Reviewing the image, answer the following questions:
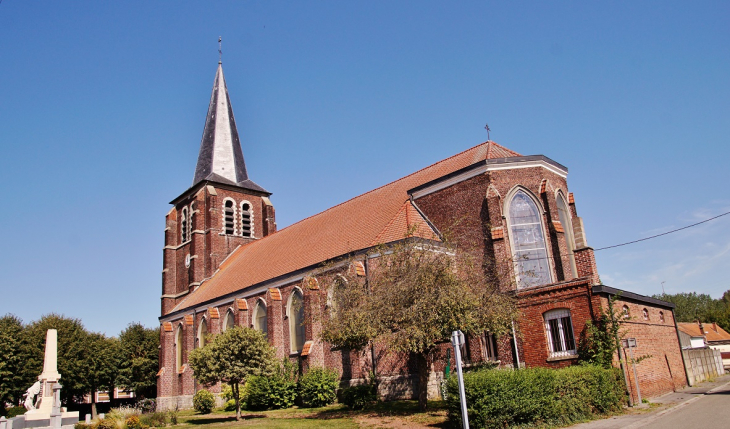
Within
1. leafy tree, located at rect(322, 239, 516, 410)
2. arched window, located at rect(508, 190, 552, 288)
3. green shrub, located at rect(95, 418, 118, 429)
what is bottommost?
green shrub, located at rect(95, 418, 118, 429)

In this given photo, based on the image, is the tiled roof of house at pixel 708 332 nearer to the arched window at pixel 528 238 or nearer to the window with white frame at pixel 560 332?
the arched window at pixel 528 238

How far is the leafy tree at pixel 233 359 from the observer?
20.1 m

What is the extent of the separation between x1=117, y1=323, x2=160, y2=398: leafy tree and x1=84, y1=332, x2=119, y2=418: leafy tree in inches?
24.1

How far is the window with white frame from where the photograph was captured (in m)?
18.0

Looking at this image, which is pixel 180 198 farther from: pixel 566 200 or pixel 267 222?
pixel 566 200

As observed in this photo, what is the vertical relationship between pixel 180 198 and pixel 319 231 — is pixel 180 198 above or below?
above

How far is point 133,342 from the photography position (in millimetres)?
43344

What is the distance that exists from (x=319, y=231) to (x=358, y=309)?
15398 mm

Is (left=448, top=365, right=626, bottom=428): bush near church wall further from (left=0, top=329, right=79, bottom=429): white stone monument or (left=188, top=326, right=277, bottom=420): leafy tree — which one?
(left=0, top=329, right=79, bottom=429): white stone monument

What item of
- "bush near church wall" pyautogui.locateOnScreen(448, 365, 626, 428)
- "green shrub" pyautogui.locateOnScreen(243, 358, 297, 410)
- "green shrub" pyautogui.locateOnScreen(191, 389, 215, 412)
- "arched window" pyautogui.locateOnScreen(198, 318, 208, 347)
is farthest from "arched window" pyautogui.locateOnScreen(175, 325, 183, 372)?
"bush near church wall" pyautogui.locateOnScreen(448, 365, 626, 428)

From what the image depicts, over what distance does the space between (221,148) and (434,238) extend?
2591cm

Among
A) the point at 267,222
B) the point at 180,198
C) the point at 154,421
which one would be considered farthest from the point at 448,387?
the point at 180,198

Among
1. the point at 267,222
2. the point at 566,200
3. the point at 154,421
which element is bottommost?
the point at 154,421

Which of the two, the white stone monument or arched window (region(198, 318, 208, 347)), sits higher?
arched window (region(198, 318, 208, 347))
